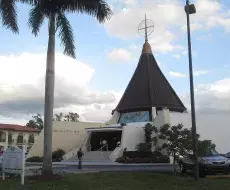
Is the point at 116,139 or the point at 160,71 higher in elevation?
the point at 160,71

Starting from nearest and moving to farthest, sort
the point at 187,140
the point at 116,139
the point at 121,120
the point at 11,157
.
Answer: the point at 11,157
the point at 187,140
the point at 116,139
the point at 121,120

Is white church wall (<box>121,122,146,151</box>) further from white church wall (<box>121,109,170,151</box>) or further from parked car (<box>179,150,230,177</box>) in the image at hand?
parked car (<box>179,150,230,177</box>)

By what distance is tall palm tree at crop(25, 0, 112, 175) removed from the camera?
17.2 meters

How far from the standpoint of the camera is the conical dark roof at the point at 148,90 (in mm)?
52375

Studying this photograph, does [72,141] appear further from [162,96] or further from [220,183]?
[220,183]

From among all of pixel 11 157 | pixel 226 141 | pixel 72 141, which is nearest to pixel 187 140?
pixel 11 157

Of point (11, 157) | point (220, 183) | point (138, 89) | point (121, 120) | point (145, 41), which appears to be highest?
point (145, 41)

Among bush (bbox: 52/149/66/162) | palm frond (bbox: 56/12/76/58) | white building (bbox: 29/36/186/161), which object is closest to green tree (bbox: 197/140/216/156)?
palm frond (bbox: 56/12/76/58)

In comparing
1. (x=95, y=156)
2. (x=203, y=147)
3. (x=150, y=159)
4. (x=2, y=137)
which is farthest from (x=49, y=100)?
(x=2, y=137)

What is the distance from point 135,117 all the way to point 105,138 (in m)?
5.16

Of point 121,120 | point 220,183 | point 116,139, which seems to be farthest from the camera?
point 121,120

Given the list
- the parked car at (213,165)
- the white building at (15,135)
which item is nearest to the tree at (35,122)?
the white building at (15,135)

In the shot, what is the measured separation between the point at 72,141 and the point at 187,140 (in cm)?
3161

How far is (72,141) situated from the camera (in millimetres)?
50812
